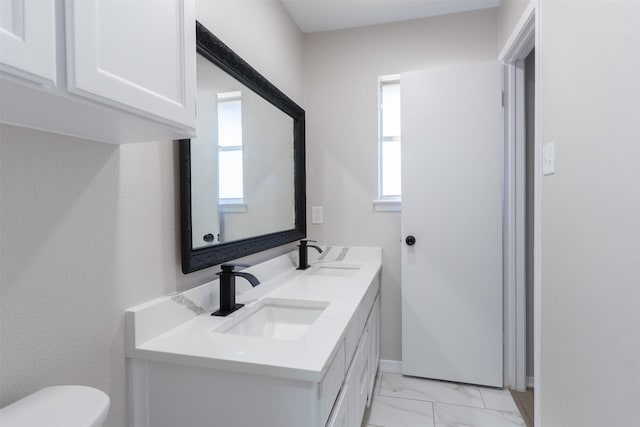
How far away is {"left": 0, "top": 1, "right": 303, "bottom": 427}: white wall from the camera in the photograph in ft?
2.29

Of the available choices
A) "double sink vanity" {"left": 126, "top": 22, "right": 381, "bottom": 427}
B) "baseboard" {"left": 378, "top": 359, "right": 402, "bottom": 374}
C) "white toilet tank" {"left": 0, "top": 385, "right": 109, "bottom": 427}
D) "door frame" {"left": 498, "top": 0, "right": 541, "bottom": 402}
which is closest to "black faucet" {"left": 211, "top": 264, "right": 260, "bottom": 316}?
"double sink vanity" {"left": 126, "top": 22, "right": 381, "bottom": 427}

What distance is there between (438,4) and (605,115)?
1.58m

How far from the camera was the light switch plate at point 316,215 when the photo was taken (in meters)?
2.50

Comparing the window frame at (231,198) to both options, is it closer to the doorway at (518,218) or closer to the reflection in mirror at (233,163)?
the reflection in mirror at (233,163)

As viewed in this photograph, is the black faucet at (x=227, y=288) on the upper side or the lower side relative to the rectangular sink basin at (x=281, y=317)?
upper

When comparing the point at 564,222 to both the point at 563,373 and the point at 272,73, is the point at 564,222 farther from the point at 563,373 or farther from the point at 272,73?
the point at 272,73

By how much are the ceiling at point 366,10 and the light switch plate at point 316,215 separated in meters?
1.35

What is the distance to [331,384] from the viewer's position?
3.25 feet

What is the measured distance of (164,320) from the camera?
1.07 meters

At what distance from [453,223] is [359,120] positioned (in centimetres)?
99

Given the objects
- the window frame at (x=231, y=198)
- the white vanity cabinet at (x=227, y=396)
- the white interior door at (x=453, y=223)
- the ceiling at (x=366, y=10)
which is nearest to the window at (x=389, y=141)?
the white interior door at (x=453, y=223)

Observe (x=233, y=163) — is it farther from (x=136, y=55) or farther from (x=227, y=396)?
(x=227, y=396)

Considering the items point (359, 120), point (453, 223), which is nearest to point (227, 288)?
point (453, 223)

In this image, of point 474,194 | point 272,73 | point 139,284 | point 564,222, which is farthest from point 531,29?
point 139,284
